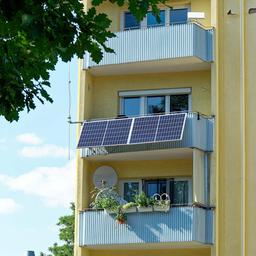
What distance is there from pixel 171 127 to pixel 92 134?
2548 mm

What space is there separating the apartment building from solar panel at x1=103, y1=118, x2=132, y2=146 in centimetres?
3

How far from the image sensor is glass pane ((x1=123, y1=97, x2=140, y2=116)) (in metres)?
28.2

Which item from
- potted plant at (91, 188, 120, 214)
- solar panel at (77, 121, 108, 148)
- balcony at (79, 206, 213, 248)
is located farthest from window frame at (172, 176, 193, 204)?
solar panel at (77, 121, 108, 148)

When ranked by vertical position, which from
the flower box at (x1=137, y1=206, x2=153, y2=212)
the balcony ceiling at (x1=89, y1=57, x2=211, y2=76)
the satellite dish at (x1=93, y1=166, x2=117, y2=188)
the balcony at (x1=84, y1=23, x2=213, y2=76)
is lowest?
the flower box at (x1=137, y1=206, x2=153, y2=212)

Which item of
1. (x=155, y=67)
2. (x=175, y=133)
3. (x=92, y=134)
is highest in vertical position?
(x=155, y=67)

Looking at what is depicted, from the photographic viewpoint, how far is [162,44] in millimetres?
27188

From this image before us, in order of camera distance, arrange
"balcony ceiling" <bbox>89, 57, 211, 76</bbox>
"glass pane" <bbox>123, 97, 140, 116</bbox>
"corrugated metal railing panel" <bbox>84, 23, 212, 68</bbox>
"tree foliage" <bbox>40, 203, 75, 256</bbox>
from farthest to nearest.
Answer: "tree foliage" <bbox>40, 203, 75, 256</bbox>
"glass pane" <bbox>123, 97, 140, 116</bbox>
"balcony ceiling" <bbox>89, 57, 211, 76</bbox>
"corrugated metal railing panel" <bbox>84, 23, 212, 68</bbox>

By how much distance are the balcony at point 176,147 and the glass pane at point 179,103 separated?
1.16 meters

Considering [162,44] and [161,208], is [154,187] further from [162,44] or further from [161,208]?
[162,44]

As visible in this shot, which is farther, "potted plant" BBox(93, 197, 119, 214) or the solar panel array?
"potted plant" BBox(93, 197, 119, 214)

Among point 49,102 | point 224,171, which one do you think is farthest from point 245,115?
point 49,102

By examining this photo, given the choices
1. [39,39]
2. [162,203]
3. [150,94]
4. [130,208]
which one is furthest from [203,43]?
[39,39]

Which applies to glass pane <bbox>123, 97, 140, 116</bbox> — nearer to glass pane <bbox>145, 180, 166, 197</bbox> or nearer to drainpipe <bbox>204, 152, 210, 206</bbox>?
glass pane <bbox>145, 180, 166, 197</bbox>

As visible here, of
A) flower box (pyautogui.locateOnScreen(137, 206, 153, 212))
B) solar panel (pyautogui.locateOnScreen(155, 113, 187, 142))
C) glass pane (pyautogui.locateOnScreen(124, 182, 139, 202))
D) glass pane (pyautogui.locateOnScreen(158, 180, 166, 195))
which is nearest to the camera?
solar panel (pyautogui.locateOnScreen(155, 113, 187, 142))
